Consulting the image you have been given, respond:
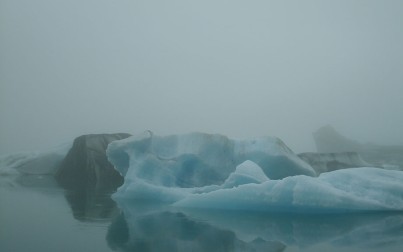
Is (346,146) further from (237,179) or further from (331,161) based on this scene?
(237,179)

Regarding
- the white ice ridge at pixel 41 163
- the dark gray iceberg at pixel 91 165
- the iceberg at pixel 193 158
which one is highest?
the iceberg at pixel 193 158

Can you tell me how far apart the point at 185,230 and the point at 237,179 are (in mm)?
2186

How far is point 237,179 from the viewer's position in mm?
5676

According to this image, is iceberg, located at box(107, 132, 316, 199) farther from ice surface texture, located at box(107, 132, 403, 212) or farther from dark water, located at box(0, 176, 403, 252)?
dark water, located at box(0, 176, 403, 252)

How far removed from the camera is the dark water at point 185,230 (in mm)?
2963

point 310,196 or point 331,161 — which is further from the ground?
point 310,196

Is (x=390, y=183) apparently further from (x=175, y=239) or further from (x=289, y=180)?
(x=175, y=239)

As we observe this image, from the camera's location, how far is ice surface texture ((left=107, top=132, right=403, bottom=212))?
15.6 feet

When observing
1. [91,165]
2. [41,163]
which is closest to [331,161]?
[91,165]

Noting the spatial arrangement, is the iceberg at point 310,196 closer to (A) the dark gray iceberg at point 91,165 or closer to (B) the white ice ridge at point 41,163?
(A) the dark gray iceberg at point 91,165

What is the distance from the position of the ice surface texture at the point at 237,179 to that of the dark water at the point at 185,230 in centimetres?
24

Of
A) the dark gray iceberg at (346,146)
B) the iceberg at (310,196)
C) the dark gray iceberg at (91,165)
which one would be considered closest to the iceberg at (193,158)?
the iceberg at (310,196)

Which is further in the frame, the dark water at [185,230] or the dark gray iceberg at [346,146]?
the dark gray iceberg at [346,146]

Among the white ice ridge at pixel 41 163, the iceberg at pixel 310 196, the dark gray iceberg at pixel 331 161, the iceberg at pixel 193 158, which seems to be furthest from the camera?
the white ice ridge at pixel 41 163
